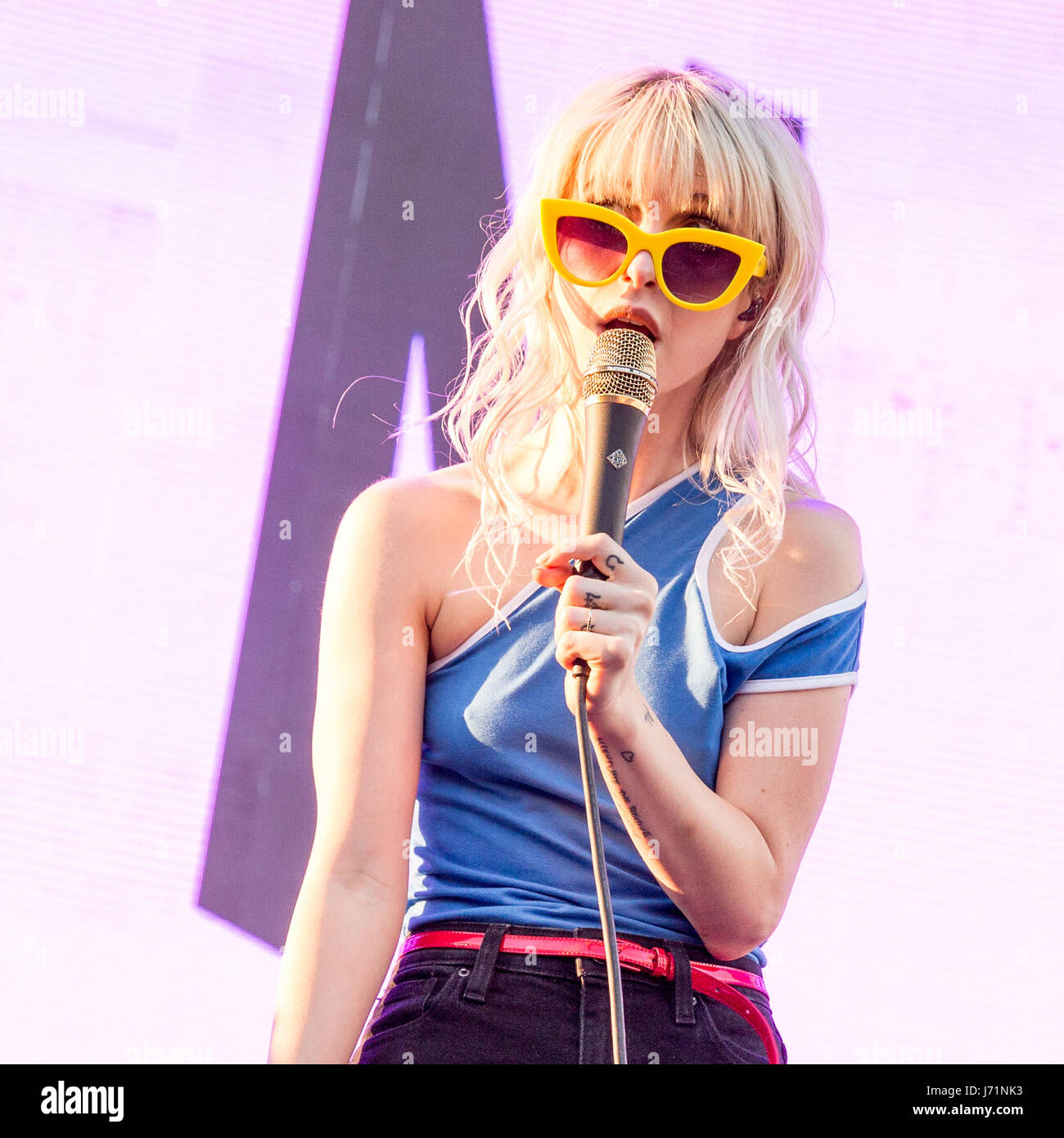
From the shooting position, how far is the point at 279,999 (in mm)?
892

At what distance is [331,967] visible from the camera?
0.90 metres

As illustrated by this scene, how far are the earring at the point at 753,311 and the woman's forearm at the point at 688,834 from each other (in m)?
0.43

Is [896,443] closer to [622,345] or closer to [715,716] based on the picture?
[715,716]

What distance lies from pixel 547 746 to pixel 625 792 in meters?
0.14

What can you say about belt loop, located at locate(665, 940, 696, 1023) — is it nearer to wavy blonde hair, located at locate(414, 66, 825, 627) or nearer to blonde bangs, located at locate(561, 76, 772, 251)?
wavy blonde hair, located at locate(414, 66, 825, 627)

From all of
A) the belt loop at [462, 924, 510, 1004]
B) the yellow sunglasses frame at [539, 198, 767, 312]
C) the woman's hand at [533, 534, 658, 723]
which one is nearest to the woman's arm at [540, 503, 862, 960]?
the woman's hand at [533, 534, 658, 723]

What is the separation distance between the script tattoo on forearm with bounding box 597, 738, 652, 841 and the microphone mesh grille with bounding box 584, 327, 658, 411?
0.73 feet

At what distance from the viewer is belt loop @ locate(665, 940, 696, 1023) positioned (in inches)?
35.0

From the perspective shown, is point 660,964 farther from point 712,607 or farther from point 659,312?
point 659,312

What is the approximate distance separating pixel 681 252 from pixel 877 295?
74cm

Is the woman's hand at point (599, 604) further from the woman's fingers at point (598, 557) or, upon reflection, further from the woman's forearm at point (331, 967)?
the woman's forearm at point (331, 967)

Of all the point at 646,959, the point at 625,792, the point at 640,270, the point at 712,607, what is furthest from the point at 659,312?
the point at 646,959

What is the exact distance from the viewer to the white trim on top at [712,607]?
3.28 feet

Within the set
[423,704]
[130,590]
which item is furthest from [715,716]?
[130,590]
